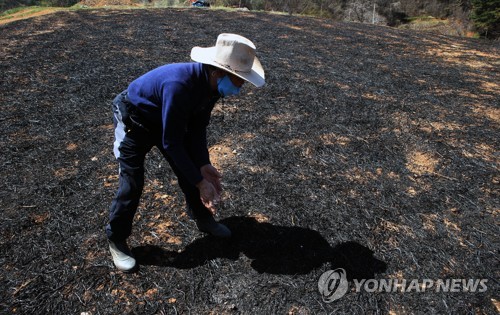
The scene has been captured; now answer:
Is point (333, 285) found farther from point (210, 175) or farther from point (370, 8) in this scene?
point (370, 8)

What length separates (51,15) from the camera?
1199cm

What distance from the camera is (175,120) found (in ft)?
6.75

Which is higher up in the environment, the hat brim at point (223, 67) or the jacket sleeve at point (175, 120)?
the hat brim at point (223, 67)

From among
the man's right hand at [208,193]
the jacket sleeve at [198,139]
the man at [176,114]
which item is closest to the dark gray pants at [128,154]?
the man at [176,114]

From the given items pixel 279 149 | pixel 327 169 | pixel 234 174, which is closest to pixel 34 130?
pixel 234 174

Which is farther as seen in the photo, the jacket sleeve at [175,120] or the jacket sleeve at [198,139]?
the jacket sleeve at [198,139]

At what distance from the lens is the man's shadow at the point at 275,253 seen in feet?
8.80

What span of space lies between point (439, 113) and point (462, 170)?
67.6 inches

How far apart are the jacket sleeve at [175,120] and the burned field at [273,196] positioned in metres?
0.94

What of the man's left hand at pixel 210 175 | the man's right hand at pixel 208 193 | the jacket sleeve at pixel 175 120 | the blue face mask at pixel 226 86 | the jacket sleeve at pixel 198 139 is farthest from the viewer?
the man's left hand at pixel 210 175

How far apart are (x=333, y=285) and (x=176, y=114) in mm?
1597

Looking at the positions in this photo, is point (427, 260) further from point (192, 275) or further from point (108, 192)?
point (108, 192)

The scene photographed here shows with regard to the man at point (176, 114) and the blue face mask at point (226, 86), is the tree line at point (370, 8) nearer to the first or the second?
the man at point (176, 114)

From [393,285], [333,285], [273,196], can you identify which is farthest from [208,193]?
[393,285]
